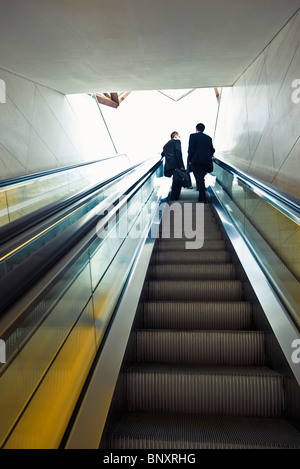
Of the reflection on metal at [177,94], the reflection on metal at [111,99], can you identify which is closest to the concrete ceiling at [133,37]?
the reflection on metal at [111,99]

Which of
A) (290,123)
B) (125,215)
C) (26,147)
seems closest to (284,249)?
(125,215)


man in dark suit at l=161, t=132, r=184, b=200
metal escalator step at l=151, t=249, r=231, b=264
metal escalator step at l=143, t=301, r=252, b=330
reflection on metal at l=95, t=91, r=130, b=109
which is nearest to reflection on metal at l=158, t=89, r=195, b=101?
reflection on metal at l=95, t=91, r=130, b=109

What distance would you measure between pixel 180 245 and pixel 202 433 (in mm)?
2926

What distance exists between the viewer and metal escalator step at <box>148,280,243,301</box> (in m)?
3.37

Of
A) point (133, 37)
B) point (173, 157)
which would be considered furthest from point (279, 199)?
point (173, 157)

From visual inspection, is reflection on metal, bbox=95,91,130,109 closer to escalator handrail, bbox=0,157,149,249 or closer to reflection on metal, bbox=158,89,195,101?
reflection on metal, bbox=158,89,195,101

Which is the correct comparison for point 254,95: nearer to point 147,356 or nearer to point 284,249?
point 284,249

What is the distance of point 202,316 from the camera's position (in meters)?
3.00

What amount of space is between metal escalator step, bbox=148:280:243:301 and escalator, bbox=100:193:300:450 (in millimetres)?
372

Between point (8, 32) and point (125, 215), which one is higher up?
point (8, 32)

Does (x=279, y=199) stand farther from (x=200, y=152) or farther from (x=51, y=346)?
(x=200, y=152)

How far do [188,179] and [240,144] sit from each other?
132 cm
